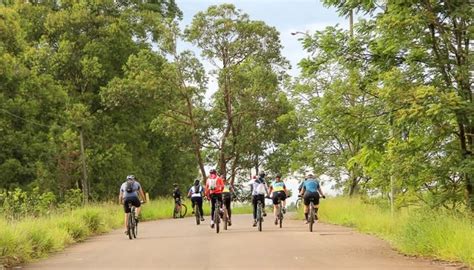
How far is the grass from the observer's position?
13.2m

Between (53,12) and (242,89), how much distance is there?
1478cm

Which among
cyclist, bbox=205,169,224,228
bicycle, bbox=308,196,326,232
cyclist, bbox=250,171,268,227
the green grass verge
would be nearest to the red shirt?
cyclist, bbox=205,169,224,228

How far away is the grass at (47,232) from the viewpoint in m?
13.2

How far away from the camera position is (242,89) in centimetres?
5194

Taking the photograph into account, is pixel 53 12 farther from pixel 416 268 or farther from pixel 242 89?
pixel 416 268

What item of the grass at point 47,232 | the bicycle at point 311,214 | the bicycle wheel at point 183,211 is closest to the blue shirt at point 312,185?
the bicycle at point 311,214

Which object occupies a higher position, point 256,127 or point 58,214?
point 256,127

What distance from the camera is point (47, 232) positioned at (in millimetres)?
16031

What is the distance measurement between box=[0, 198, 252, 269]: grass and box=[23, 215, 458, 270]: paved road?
0.40 meters

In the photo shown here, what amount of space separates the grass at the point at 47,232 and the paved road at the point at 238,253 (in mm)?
400

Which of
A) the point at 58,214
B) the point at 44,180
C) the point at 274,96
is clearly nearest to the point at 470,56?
the point at 58,214

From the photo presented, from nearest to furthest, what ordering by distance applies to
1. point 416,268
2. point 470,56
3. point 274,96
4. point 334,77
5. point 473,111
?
point 416,268 < point 473,111 < point 470,56 < point 334,77 < point 274,96

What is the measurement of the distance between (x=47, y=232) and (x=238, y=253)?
4881 millimetres

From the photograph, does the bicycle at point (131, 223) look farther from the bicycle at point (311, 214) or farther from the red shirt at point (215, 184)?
the bicycle at point (311, 214)
